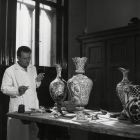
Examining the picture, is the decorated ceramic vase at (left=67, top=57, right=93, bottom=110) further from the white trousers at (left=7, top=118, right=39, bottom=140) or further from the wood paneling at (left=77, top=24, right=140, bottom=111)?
the wood paneling at (left=77, top=24, right=140, bottom=111)

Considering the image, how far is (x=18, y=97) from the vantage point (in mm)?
3430

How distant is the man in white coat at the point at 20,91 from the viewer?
10.8 feet

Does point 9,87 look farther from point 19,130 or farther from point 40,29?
point 40,29

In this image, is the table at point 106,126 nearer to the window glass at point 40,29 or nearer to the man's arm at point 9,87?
the man's arm at point 9,87

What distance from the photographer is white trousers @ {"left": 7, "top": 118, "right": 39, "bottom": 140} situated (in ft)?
10.8

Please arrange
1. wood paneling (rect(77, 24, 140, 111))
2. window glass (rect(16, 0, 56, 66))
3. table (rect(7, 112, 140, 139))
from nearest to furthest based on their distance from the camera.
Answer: table (rect(7, 112, 140, 139)), wood paneling (rect(77, 24, 140, 111)), window glass (rect(16, 0, 56, 66))

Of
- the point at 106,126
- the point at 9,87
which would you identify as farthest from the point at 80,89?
the point at 9,87

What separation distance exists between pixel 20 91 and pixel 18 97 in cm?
32

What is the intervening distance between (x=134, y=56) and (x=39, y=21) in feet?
5.78

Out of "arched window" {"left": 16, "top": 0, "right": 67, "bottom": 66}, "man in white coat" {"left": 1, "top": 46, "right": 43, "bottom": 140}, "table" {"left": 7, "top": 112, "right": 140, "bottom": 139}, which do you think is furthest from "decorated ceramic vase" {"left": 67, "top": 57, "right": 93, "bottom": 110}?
"arched window" {"left": 16, "top": 0, "right": 67, "bottom": 66}

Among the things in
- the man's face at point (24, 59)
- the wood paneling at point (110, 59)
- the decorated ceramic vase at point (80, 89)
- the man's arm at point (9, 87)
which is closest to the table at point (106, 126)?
the decorated ceramic vase at point (80, 89)

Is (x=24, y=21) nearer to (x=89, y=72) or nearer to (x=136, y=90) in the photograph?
(x=89, y=72)

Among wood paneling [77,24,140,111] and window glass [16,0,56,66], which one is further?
window glass [16,0,56,66]

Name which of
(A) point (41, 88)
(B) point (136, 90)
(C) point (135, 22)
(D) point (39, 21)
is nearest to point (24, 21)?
(D) point (39, 21)
